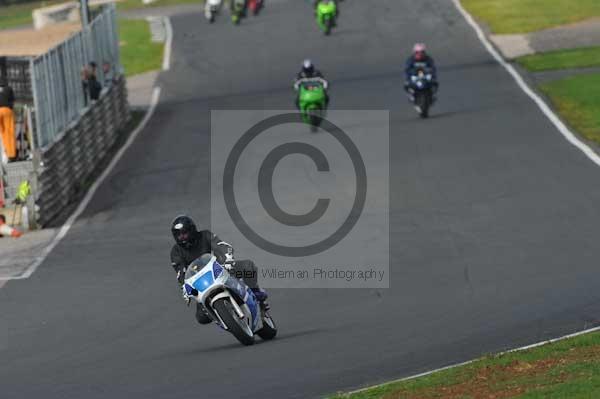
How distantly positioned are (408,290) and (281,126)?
1811 centimetres

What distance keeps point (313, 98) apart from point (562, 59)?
462 inches

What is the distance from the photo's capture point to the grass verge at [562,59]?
39.6 metres

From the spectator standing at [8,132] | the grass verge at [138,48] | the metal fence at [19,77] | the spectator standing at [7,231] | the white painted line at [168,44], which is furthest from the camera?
the grass verge at [138,48]

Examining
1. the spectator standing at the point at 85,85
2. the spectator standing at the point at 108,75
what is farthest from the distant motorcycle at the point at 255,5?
the spectator standing at the point at 85,85

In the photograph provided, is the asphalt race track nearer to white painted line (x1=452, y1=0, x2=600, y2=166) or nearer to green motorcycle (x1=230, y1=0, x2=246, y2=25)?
white painted line (x1=452, y1=0, x2=600, y2=166)

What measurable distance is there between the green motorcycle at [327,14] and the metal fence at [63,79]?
16.1 meters

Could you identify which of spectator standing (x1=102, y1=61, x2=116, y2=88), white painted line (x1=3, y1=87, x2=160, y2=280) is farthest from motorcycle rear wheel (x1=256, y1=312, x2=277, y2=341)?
spectator standing (x1=102, y1=61, x2=116, y2=88)

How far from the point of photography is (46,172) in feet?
82.4

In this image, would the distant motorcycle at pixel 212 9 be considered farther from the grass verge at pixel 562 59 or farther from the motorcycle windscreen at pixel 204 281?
the motorcycle windscreen at pixel 204 281

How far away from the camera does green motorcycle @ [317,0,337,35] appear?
51.2m

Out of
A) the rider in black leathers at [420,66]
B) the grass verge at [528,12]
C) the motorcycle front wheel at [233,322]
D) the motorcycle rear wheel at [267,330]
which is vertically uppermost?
the motorcycle front wheel at [233,322]

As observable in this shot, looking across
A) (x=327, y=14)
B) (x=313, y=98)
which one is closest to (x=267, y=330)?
(x=313, y=98)

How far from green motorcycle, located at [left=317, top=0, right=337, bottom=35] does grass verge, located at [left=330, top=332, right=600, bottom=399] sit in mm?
39892

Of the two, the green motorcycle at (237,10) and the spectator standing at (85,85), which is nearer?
the spectator standing at (85,85)
